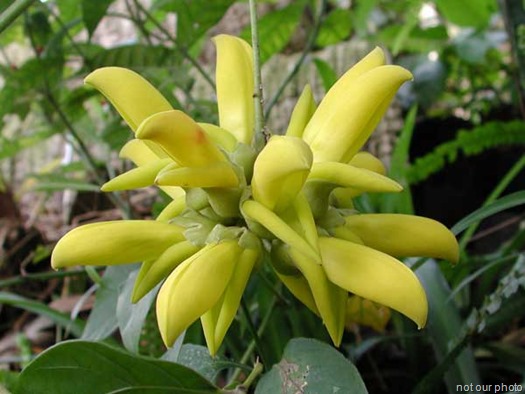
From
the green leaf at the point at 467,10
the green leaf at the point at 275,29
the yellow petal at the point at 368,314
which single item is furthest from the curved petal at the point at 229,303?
the green leaf at the point at 467,10

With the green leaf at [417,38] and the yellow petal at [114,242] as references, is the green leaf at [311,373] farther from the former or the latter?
the green leaf at [417,38]

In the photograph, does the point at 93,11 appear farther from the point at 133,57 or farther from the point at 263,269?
the point at 263,269

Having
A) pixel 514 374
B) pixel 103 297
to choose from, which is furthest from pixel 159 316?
pixel 514 374

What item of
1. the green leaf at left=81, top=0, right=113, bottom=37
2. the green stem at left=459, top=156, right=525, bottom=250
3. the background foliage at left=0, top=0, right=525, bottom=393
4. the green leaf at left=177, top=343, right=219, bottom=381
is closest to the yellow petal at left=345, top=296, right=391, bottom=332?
the background foliage at left=0, top=0, right=525, bottom=393

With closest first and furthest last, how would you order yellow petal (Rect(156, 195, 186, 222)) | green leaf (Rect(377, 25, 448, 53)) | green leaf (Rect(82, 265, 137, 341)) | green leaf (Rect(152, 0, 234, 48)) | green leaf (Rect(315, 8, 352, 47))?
yellow petal (Rect(156, 195, 186, 222)) < green leaf (Rect(82, 265, 137, 341)) < green leaf (Rect(152, 0, 234, 48)) < green leaf (Rect(315, 8, 352, 47)) < green leaf (Rect(377, 25, 448, 53))

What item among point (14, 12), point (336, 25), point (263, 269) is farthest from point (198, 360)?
point (336, 25)

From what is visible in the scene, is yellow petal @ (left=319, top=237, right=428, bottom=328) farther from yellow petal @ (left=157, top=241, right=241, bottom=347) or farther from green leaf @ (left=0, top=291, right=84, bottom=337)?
green leaf @ (left=0, top=291, right=84, bottom=337)

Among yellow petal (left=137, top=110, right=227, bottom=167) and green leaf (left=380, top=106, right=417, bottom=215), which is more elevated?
yellow petal (left=137, top=110, right=227, bottom=167)
